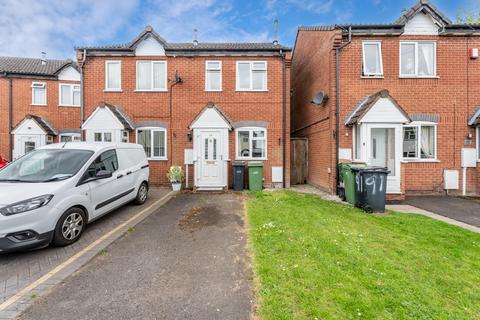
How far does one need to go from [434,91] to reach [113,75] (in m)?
14.9

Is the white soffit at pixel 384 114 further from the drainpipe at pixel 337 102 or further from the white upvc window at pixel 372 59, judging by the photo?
the white upvc window at pixel 372 59

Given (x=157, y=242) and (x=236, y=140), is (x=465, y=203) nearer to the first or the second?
(x=236, y=140)

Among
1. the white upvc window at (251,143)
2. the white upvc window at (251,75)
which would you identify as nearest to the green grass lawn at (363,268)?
the white upvc window at (251,143)

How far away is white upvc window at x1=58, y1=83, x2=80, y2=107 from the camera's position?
16172 mm

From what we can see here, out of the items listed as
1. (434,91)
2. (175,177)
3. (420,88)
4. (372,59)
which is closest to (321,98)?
(372,59)

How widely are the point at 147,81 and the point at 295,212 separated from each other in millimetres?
9661

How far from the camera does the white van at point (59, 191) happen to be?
3.97 metres

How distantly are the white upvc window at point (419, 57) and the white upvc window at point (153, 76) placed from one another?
35.9 ft

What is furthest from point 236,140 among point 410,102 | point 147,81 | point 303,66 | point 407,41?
point 407,41

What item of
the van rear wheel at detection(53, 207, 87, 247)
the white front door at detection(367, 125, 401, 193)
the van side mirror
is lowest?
the van rear wheel at detection(53, 207, 87, 247)

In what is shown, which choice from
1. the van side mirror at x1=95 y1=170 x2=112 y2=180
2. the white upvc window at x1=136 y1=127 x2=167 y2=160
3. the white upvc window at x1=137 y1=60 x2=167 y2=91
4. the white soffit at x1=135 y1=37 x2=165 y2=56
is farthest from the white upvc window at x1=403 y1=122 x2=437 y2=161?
the white soffit at x1=135 y1=37 x2=165 y2=56

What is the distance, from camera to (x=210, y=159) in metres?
10.9

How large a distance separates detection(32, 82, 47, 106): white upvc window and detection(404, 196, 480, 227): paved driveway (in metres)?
21.8

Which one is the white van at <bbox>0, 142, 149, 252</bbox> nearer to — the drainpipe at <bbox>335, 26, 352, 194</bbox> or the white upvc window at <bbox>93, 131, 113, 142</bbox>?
the white upvc window at <bbox>93, 131, 113, 142</bbox>
